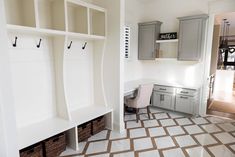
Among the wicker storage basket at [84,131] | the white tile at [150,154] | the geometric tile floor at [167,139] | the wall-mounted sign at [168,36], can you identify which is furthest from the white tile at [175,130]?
the wall-mounted sign at [168,36]

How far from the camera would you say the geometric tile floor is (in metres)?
2.41

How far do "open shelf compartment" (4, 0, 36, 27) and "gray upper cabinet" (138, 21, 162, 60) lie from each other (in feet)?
9.25

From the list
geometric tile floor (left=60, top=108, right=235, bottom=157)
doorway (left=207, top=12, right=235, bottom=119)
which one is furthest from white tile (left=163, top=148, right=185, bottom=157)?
doorway (left=207, top=12, right=235, bottom=119)

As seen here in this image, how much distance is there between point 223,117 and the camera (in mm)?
3740

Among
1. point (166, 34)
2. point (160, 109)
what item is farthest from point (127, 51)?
point (160, 109)

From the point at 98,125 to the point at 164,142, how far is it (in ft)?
3.80

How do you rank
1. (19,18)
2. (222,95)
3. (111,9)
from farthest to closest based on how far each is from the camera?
(222,95) < (111,9) < (19,18)

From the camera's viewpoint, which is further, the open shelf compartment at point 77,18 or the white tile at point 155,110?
the white tile at point 155,110

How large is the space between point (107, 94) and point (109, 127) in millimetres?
633

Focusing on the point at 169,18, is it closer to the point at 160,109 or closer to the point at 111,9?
the point at 111,9

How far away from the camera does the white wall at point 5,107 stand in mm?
1388

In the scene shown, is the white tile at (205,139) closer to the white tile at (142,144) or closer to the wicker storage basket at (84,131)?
the white tile at (142,144)

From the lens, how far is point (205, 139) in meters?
2.79

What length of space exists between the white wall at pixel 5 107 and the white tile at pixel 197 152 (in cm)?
225
